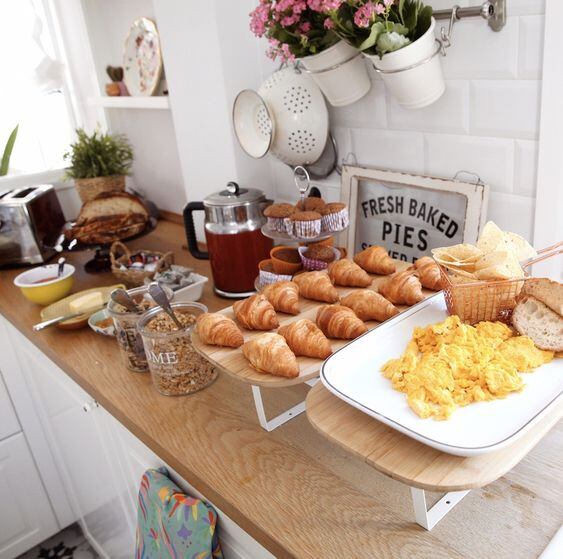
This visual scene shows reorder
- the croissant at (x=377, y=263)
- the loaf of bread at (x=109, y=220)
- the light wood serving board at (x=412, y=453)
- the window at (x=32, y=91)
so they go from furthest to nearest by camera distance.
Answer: the window at (x=32, y=91), the loaf of bread at (x=109, y=220), the croissant at (x=377, y=263), the light wood serving board at (x=412, y=453)

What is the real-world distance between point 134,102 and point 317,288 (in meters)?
1.13

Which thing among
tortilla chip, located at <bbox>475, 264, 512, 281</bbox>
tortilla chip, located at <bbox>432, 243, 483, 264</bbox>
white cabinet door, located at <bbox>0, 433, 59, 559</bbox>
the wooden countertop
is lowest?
white cabinet door, located at <bbox>0, 433, 59, 559</bbox>

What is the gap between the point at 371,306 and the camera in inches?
34.5

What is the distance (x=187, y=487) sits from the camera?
96 centimetres

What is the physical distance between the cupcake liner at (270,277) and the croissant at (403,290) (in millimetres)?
215

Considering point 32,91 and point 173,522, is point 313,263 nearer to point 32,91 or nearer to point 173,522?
point 173,522

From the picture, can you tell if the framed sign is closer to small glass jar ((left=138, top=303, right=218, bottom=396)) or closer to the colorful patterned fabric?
small glass jar ((left=138, top=303, right=218, bottom=396))

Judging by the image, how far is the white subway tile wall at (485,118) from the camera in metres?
0.94

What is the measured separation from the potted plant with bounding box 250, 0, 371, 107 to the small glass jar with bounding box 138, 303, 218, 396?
0.54 metres

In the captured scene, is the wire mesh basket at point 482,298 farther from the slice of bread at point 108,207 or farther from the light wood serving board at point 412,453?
the slice of bread at point 108,207

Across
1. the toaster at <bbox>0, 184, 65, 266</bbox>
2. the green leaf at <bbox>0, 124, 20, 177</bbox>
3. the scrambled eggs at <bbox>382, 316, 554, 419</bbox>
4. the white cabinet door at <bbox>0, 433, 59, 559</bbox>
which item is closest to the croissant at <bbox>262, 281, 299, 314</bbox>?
the scrambled eggs at <bbox>382, 316, 554, 419</bbox>

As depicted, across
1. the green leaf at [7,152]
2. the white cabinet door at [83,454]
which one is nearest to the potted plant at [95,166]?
the green leaf at [7,152]

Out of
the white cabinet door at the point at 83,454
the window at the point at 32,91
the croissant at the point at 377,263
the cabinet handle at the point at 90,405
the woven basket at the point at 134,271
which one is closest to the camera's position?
the croissant at the point at 377,263

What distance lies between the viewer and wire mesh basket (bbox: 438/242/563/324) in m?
0.76
